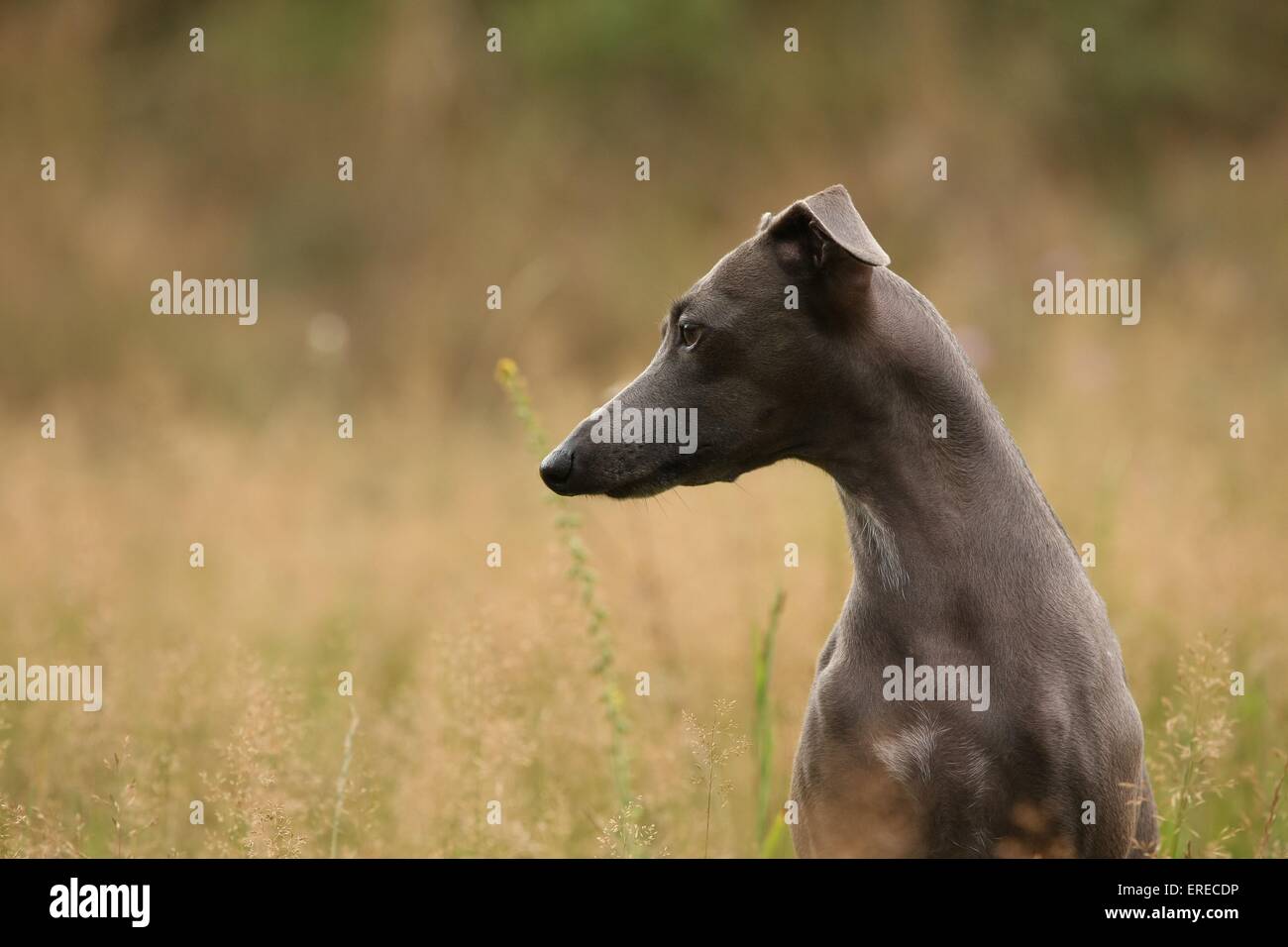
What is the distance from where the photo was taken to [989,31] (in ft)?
46.8

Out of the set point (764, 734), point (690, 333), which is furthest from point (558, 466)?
point (764, 734)

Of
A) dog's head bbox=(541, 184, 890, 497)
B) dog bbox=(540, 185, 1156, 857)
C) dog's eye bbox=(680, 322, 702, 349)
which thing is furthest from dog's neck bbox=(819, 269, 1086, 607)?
dog's eye bbox=(680, 322, 702, 349)

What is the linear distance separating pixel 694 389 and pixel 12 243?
1088 cm

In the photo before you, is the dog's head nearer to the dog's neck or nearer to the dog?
the dog

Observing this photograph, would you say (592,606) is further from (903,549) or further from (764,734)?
(903,549)

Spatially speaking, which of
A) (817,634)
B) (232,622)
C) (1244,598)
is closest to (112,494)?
(232,622)

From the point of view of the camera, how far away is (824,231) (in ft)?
10.1

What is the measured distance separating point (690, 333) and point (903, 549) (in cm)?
74

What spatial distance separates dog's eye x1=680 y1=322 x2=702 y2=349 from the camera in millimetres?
3277

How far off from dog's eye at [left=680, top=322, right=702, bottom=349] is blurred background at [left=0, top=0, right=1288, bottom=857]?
83cm

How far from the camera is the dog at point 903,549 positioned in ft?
10.1

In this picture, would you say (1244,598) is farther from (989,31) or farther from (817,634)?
(989,31)

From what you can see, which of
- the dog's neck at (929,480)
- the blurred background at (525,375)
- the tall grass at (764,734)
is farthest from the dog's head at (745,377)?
the blurred background at (525,375)

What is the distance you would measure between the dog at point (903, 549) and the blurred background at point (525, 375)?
438 mm
